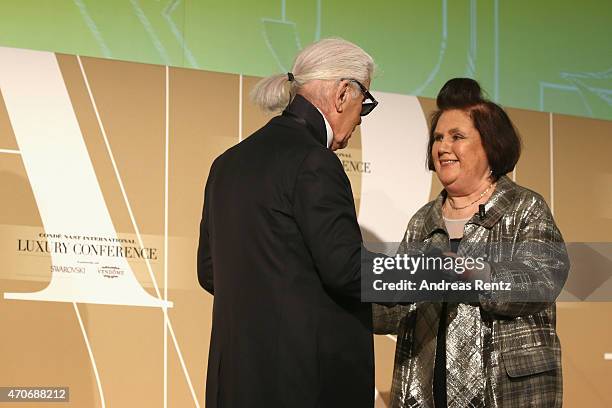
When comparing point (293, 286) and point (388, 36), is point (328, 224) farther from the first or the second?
point (388, 36)

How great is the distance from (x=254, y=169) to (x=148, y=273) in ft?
5.31

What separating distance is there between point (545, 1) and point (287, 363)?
3.07 meters

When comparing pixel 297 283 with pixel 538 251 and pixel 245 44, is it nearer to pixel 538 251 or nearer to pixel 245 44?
pixel 538 251

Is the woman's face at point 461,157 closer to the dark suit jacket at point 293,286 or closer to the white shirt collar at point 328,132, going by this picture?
the white shirt collar at point 328,132

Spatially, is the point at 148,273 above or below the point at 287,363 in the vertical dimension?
above

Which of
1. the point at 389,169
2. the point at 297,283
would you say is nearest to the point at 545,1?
the point at 389,169

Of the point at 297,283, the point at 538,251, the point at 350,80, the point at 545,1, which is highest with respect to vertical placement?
the point at 545,1

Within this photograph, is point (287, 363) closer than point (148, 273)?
Yes

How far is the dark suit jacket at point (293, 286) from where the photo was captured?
2.16m

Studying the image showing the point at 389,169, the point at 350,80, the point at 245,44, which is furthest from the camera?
the point at 389,169

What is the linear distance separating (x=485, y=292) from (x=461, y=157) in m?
0.46

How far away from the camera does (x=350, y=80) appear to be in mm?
2389

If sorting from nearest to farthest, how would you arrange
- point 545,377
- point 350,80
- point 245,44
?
point 350,80, point 545,377, point 245,44

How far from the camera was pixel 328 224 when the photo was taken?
2137 millimetres
